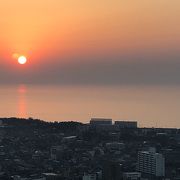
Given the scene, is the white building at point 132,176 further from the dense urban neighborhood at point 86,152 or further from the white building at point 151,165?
the white building at point 151,165

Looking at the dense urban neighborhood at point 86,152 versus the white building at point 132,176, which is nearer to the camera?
the white building at point 132,176

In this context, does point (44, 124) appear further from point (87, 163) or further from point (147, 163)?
point (147, 163)

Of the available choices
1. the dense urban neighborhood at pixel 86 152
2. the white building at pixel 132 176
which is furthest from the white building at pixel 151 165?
the white building at pixel 132 176

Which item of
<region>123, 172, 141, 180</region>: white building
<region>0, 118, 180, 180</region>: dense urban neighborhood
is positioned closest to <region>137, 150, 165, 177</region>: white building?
<region>0, 118, 180, 180</region>: dense urban neighborhood

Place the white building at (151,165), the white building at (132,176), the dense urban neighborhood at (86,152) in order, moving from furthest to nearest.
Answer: the white building at (151,165), the dense urban neighborhood at (86,152), the white building at (132,176)

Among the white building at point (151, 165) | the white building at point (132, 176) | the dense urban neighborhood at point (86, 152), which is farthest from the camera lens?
the white building at point (151, 165)

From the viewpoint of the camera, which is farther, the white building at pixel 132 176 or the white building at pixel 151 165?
the white building at pixel 151 165

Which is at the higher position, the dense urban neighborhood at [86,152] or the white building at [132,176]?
the dense urban neighborhood at [86,152]

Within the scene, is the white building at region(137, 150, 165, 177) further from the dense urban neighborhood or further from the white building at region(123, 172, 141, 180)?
the white building at region(123, 172, 141, 180)
